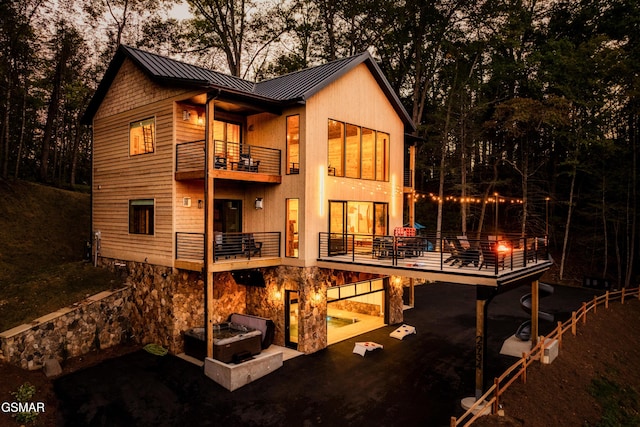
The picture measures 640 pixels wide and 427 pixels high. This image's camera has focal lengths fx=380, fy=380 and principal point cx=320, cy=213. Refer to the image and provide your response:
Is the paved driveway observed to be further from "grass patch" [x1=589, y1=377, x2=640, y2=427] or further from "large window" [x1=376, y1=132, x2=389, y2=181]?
"large window" [x1=376, y1=132, x2=389, y2=181]

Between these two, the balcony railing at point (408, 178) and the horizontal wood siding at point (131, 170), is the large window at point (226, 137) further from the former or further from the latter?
the balcony railing at point (408, 178)

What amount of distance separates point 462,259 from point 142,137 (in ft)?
38.1

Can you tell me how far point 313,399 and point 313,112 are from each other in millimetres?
8637

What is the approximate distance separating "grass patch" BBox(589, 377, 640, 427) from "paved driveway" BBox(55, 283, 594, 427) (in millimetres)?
2409

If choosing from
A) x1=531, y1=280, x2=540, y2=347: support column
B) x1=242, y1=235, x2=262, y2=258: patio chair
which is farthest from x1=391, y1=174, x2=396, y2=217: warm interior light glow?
x1=242, y1=235, x2=262, y2=258: patio chair

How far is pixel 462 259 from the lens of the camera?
34.6 feet

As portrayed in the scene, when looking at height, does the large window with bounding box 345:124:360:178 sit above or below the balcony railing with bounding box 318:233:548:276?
above

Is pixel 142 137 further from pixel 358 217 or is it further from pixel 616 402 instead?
pixel 616 402

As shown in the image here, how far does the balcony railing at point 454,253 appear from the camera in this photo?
32.6ft

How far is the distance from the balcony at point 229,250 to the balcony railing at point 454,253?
1.74 metres

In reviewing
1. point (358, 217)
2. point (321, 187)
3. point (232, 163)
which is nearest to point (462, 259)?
point (358, 217)

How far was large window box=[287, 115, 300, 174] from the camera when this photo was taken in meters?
12.9

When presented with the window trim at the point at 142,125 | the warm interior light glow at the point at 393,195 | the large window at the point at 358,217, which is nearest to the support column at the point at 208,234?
the window trim at the point at 142,125

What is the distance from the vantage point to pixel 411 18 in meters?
24.6
